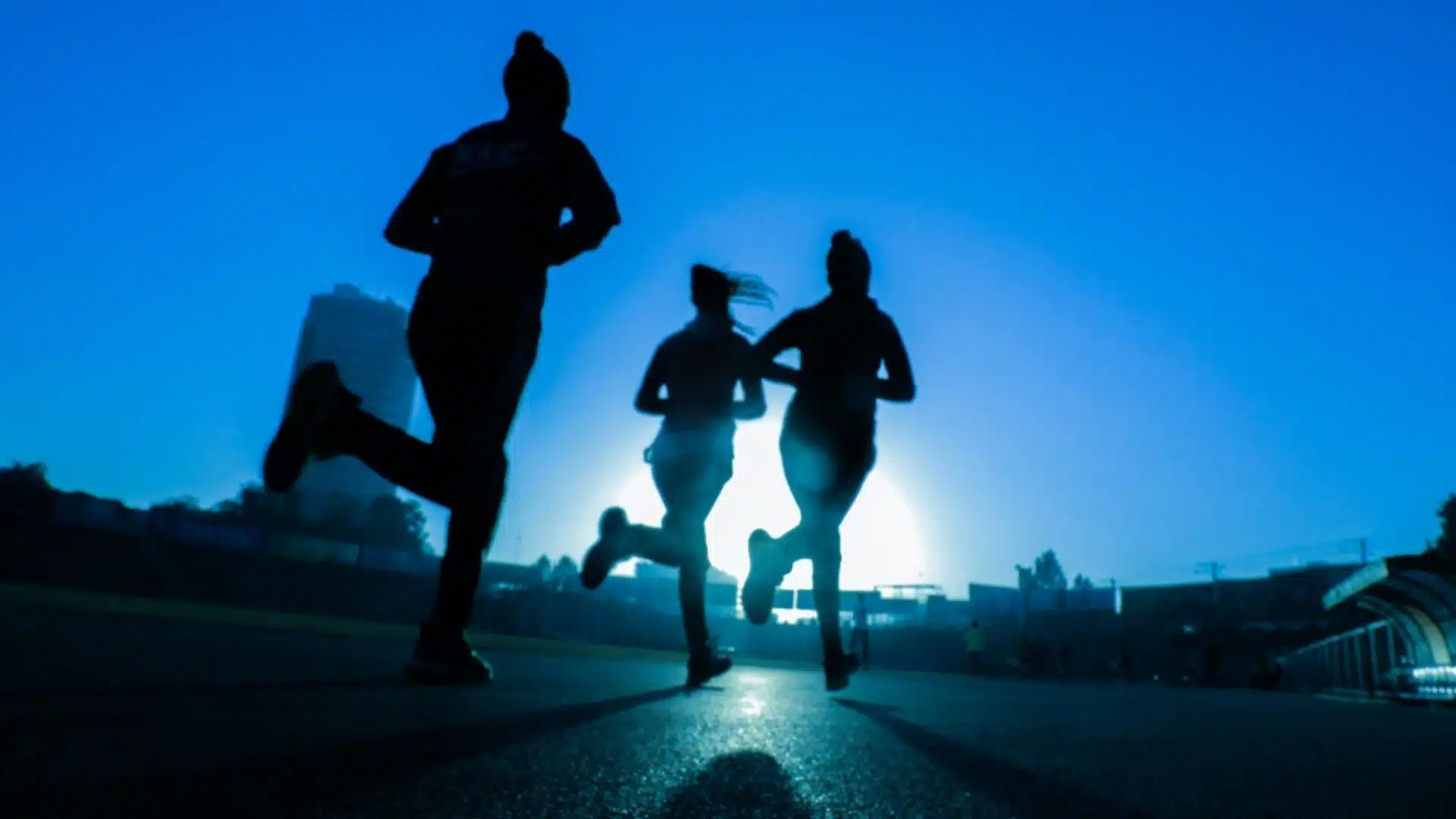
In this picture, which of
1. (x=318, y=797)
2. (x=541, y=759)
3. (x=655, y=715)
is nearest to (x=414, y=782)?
(x=318, y=797)

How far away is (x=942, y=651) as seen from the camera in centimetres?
5909

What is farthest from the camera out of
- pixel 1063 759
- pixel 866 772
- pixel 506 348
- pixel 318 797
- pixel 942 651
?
pixel 942 651

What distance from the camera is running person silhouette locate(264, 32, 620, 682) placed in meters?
3.12

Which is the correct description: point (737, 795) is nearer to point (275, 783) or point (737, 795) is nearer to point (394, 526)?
point (275, 783)

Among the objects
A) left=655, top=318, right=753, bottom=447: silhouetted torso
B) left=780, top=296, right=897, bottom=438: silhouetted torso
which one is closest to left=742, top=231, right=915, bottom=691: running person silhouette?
left=780, top=296, right=897, bottom=438: silhouetted torso

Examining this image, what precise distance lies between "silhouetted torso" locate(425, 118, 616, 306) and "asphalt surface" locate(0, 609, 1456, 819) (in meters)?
1.42

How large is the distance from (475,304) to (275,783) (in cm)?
220

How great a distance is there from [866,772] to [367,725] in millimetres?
992

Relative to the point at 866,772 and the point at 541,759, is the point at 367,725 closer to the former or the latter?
the point at 541,759

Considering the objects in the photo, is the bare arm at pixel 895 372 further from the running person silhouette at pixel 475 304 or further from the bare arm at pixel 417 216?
the bare arm at pixel 417 216

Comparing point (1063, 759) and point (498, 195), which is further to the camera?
point (498, 195)

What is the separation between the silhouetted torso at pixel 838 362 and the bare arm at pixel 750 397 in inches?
11.0


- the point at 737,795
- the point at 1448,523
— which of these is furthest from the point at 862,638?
the point at 1448,523

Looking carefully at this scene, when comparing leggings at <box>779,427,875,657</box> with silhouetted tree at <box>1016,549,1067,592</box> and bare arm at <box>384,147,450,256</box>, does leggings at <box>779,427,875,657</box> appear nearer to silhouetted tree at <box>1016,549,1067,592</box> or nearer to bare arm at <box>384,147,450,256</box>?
bare arm at <box>384,147,450,256</box>
